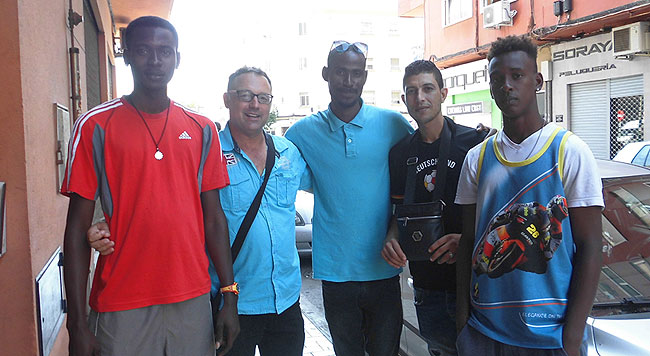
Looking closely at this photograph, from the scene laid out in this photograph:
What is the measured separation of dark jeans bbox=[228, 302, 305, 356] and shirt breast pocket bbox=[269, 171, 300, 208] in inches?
22.8

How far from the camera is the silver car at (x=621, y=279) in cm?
243

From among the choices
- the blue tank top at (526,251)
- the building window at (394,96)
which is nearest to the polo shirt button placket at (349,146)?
Result: the blue tank top at (526,251)

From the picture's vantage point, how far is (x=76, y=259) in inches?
81.7

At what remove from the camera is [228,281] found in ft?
8.09

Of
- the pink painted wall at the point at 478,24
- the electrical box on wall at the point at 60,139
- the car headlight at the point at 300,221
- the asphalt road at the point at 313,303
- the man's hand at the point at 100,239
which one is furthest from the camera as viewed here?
the pink painted wall at the point at 478,24

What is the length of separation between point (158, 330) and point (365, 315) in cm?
147

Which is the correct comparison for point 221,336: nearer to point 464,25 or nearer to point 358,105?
point 358,105

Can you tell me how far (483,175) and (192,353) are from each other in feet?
4.75

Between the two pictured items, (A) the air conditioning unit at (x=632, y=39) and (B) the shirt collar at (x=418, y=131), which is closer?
(B) the shirt collar at (x=418, y=131)

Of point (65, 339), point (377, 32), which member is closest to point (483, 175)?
point (65, 339)

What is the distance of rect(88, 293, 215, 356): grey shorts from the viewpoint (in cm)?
213

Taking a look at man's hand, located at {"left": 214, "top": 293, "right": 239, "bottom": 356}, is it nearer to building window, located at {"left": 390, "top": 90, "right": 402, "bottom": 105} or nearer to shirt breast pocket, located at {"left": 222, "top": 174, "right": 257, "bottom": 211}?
shirt breast pocket, located at {"left": 222, "top": 174, "right": 257, "bottom": 211}

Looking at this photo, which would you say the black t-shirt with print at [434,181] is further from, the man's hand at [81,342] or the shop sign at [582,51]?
the shop sign at [582,51]

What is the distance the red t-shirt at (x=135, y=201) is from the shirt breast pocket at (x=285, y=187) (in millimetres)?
746
